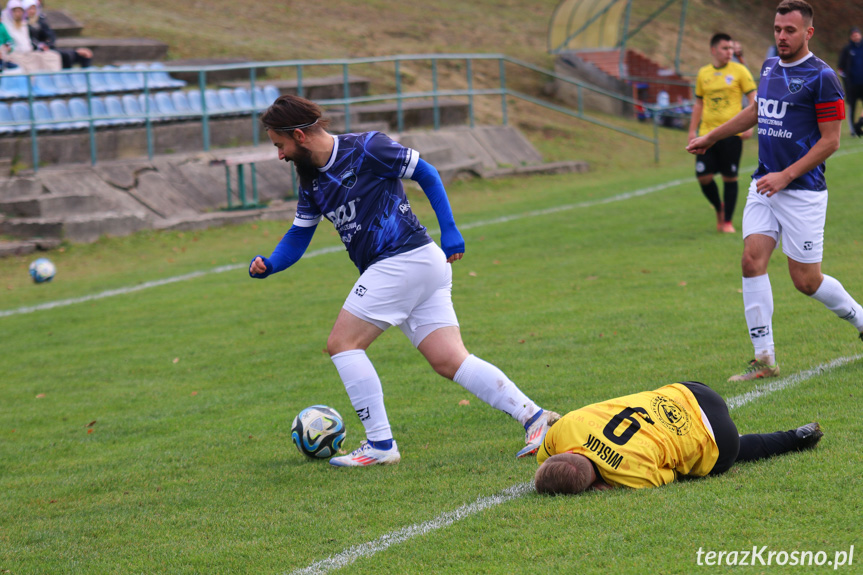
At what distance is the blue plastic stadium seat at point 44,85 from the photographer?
15297mm

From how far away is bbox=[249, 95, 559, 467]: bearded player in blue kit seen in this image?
4.69m

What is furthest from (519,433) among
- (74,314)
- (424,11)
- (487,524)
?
(424,11)

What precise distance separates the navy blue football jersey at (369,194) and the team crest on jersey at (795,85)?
8.16 feet

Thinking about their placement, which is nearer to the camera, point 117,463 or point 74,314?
point 117,463

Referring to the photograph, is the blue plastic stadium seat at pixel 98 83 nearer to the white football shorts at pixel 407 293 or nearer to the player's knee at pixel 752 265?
the white football shorts at pixel 407 293

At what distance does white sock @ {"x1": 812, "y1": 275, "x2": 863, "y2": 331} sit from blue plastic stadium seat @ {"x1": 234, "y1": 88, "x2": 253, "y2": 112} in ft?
46.8

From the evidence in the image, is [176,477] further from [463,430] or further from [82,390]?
[82,390]

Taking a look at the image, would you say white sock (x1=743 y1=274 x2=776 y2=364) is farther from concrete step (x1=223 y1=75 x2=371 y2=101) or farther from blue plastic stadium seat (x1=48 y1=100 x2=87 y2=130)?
concrete step (x1=223 y1=75 x2=371 y2=101)

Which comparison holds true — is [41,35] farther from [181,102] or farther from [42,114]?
[181,102]

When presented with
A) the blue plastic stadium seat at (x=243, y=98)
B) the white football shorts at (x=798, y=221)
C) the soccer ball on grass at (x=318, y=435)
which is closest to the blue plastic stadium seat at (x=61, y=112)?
the blue plastic stadium seat at (x=243, y=98)

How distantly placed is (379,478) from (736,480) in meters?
1.74

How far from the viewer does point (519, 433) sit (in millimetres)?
5270

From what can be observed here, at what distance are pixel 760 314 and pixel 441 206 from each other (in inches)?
97.7

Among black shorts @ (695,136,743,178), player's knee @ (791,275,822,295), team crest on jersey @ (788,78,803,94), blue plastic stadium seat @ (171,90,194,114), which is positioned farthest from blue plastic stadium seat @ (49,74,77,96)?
player's knee @ (791,275,822,295)
